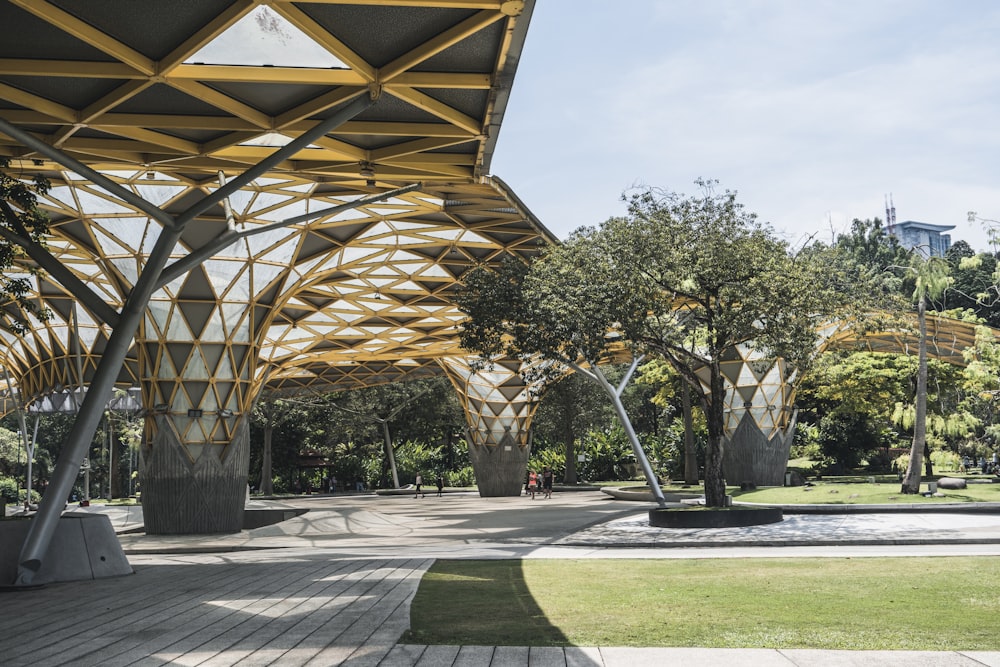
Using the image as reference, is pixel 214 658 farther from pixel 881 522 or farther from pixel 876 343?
pixel 876 343

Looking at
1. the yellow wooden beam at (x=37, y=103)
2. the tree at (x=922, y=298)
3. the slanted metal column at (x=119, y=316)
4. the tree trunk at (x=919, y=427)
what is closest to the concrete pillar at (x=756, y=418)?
the tree trunk at (x=919, y=427)

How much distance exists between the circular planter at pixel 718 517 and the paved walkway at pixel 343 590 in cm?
79

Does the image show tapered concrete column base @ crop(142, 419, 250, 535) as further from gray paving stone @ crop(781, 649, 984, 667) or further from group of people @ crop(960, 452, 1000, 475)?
group of people @ crop(960, 452, 1000, 475)

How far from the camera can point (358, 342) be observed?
50188 millimetres

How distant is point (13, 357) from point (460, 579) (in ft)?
143

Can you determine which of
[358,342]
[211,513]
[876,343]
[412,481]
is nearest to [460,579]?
[211,513]

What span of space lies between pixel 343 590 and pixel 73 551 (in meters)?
6.25

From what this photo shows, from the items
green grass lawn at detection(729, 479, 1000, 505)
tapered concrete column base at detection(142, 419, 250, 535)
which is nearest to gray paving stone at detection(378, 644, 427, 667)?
tapered concrete column base at detection(142, 419, 250, 535)

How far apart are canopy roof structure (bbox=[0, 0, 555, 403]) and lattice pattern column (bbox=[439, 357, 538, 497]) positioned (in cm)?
2169

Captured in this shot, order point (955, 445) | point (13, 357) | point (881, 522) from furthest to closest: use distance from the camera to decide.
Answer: point (955, 445), point (13, 357), point (881, 522)

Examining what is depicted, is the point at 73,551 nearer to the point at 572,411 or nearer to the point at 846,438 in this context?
the point at 572,411

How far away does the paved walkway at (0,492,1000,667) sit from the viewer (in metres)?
8.44

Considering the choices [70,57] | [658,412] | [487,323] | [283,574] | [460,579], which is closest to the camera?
[70,57]

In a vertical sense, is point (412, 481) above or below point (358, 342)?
below
